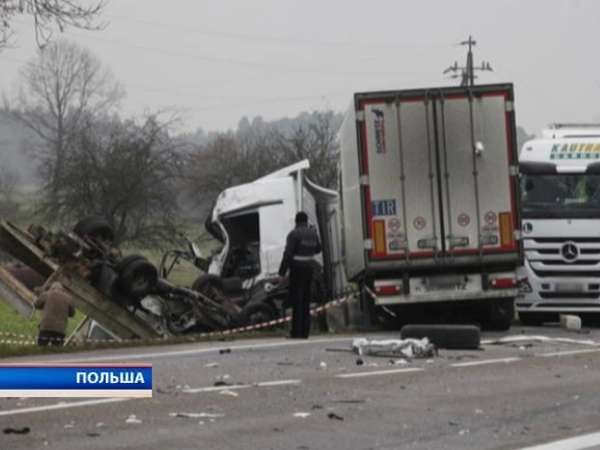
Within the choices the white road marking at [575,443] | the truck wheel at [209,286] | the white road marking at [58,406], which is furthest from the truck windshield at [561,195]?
the white road marking at [58,406]

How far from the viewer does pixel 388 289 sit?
65.9 feet

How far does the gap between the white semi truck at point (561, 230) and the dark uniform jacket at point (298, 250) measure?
205 inches

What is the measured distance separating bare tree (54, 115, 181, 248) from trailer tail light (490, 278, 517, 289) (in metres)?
33.4

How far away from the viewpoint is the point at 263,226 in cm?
2256

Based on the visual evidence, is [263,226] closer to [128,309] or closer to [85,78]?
[128,309]

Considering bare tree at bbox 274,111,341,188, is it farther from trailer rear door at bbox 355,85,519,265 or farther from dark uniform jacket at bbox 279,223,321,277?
dark uniform jacket at bbox 279,223,321,277

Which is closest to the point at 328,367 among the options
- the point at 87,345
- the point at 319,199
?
the point at 87,345

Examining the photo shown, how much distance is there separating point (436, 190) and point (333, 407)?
9.88 meters

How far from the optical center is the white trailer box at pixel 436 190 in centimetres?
1984

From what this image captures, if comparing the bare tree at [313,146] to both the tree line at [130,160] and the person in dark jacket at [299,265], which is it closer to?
the tree line at [130,160]

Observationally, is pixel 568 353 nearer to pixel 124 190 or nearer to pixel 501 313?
pixel 501 313

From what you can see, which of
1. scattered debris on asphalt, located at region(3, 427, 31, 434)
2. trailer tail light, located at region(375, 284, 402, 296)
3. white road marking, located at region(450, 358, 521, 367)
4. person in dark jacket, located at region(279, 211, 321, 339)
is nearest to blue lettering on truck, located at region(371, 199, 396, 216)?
trailer tail light, located at region(375, 284, 402, 296)

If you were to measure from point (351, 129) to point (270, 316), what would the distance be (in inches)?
142

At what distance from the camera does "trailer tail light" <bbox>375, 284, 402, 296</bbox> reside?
2006 cm
